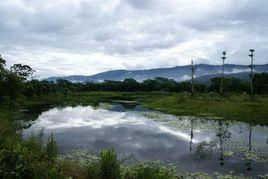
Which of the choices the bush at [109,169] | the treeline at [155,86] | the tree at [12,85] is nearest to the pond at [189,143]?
the bush at [109,169]

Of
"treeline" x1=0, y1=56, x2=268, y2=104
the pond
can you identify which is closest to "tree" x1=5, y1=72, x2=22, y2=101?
"treeline" x1=0, y1=56, x2=268, y2=104

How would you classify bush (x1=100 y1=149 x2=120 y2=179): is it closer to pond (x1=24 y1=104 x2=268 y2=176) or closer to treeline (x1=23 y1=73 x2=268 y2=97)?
pond (x1=24 y1=104 x2=268 y2=176)

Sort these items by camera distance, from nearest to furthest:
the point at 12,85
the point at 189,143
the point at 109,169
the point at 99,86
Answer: the point at 109,169
the point at 189,143
the point at 12,85
the point at 99,86

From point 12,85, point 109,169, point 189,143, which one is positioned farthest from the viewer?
point 12,85

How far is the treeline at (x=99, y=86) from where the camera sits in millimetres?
73125

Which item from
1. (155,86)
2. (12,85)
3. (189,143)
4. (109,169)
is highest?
(12,85)

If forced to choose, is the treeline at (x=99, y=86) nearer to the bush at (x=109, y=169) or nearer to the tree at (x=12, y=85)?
the tree at (x=12, y=85)

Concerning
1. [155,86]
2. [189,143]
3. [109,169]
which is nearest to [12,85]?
A: [189,143]

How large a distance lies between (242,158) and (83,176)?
14718 millimetres

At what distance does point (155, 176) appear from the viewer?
1415 centimetres

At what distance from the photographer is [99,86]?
583 feet

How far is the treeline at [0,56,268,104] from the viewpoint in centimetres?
7312

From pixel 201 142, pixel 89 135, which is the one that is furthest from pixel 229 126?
pixel 89 135

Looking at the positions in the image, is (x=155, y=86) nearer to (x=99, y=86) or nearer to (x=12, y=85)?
(x=99, y=86)
